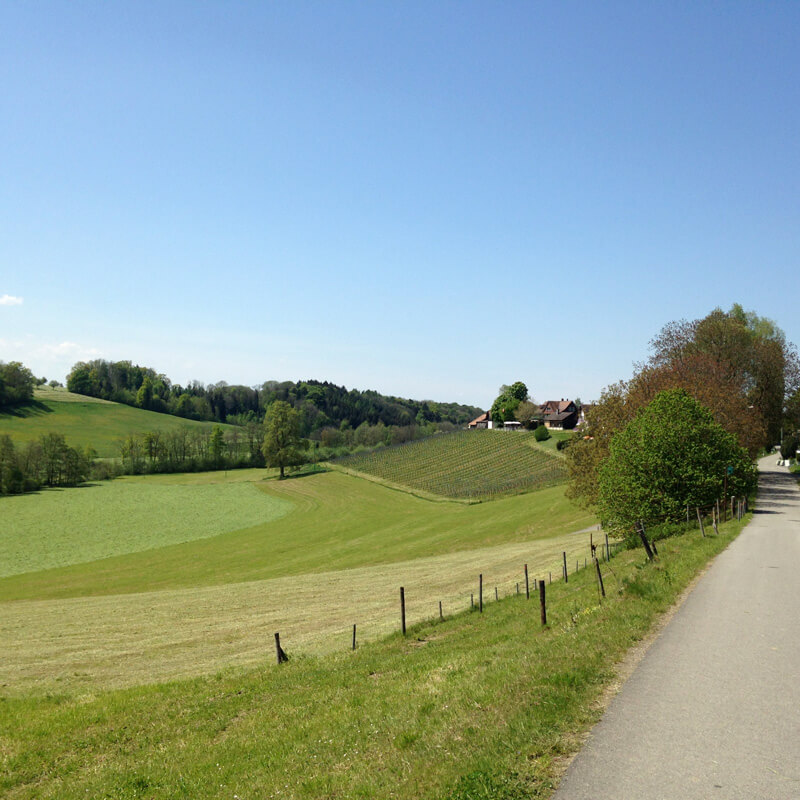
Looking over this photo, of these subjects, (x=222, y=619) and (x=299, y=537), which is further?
(x=299, y=537)

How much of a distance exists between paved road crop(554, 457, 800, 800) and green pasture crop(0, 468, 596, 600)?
36029 millimetres

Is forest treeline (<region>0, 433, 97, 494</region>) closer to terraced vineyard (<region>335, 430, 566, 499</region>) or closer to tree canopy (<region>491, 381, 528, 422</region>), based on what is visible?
terraced vineyard (<region>335, 430, 566, 499</region>)

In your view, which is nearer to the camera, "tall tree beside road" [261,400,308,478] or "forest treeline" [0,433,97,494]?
"forest treeline" [0,433,97,494]

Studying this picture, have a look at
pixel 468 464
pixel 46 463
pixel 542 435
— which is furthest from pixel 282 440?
pixel 542 435

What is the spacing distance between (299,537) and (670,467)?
126 feet

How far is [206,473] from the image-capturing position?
135 metres

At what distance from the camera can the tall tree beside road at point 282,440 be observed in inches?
4621

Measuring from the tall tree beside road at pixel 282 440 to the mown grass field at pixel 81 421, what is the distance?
52.0 m

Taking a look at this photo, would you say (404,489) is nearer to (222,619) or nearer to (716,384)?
(716,384)

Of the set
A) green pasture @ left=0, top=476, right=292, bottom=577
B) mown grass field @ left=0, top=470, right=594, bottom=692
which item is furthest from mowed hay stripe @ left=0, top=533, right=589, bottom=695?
green pasture @ left=0, top=476, right=292, bottom=577

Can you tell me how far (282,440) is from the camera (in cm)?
11812

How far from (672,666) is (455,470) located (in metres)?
90.6

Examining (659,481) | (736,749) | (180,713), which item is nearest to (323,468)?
Result: (659,481)

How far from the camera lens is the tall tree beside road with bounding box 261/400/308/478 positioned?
117375mm
